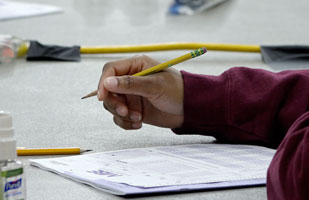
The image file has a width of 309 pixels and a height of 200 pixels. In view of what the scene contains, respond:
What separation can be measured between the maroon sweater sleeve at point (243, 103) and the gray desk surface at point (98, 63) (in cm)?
8

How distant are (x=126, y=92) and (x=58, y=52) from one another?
1004 millimetres

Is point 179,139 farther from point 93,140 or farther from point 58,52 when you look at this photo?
point 58,52

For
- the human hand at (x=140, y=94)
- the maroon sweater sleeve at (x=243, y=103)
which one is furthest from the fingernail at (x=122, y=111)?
the maroon sweater sleeve at (x=243, y=103)

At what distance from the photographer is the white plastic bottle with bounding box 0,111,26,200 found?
2.46ft

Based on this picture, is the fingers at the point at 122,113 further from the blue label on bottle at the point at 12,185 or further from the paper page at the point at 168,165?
the blue label on bottle at the point at 12,185

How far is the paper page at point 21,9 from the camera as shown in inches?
111

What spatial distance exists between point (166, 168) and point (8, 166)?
12.2 inches

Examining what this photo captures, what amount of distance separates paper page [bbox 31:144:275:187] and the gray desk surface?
0.09 feet

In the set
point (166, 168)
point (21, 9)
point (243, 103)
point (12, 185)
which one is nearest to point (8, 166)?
point (12, 185)

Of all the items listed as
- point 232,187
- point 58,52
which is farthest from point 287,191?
point 58,52

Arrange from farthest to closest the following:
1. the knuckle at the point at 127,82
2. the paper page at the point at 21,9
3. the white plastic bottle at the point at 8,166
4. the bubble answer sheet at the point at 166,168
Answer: the paper page at the point at 21,9 < the knuckle at the point at 127,82 < the bubble answer sheet at the point at 166,168 < the white plastic bottle at the point at 8,166

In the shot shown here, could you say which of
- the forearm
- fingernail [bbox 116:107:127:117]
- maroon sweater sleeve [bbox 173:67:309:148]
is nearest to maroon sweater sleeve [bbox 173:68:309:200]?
maroon sweater sleeve [bbox 173:67:309:148]

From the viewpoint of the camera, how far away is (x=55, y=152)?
1.13m

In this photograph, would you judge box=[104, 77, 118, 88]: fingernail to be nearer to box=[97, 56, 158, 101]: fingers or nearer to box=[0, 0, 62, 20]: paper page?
box=[97, 56, 158, 101]: fingers
